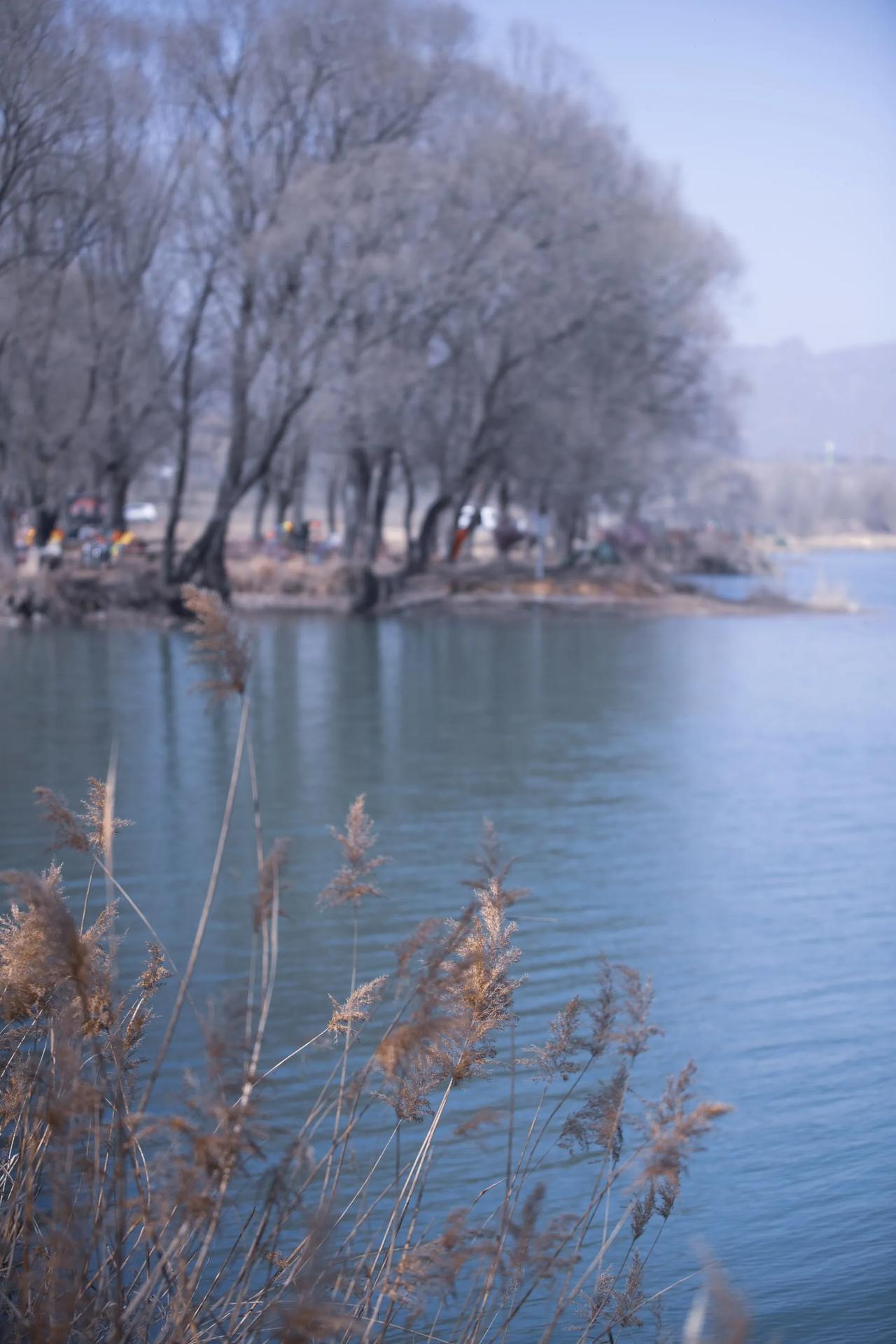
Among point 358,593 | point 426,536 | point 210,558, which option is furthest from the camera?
point 426,536

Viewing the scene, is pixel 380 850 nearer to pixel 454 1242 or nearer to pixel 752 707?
pixel 454 1242

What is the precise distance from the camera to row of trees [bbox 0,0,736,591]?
31.3 m

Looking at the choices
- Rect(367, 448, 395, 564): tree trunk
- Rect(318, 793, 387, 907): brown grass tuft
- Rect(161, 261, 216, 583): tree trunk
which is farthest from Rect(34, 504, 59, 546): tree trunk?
Rect(318, 793, 387, 907): brown grass tuft

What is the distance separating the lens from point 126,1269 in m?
4.74

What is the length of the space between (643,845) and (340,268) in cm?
2303

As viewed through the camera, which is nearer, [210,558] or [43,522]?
[210,558]

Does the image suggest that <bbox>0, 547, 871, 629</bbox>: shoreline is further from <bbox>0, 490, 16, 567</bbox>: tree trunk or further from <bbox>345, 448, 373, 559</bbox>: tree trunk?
<bbox>345, 448, 373, 559</bbox>: tree trunk

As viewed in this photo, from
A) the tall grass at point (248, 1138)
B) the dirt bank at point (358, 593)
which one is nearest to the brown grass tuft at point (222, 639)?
the tall grass at point (248, 1138)

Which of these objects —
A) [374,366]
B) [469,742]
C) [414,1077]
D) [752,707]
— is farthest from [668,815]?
[374,366]

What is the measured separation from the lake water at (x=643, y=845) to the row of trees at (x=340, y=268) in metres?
9.20

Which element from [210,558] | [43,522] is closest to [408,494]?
[210,558]

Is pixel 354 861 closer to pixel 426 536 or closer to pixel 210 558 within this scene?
pixel 210 558

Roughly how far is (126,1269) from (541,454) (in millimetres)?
35555

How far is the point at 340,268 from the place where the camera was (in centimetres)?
3228
